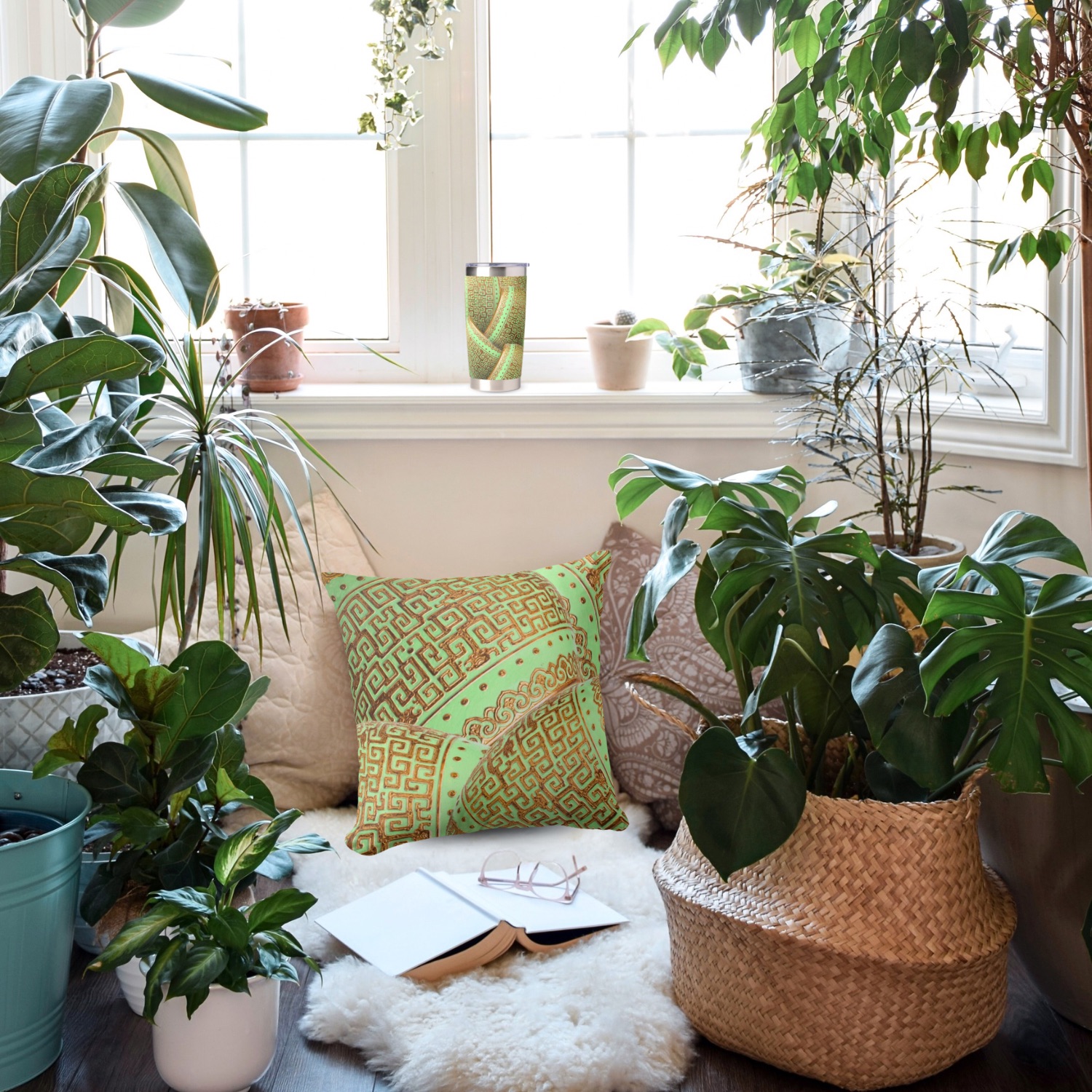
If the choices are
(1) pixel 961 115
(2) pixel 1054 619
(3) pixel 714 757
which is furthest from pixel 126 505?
(1) pixel 961 115

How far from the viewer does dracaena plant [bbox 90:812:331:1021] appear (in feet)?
4.31

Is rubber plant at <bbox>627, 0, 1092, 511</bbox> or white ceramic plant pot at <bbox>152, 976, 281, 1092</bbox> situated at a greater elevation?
rubber plant at <bbox>627, 0, 1092, 511</bbox>

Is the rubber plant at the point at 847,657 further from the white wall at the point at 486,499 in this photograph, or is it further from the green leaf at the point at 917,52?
the white wall at the point at 486,499

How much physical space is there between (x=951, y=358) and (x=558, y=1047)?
1244 mm

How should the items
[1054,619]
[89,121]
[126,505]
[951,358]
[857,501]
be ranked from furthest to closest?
[857,501] < [951,358] < [89,121] < [126,505] < [1054,619]

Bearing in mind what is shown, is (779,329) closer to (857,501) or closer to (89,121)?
(857,501)

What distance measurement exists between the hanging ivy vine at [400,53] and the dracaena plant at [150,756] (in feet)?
3.80

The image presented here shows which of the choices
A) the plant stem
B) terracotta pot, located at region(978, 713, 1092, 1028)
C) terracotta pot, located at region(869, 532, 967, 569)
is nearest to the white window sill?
terracotta pot, located at region(869, 532, 967, 569)

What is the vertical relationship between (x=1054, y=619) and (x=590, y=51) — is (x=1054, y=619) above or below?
below

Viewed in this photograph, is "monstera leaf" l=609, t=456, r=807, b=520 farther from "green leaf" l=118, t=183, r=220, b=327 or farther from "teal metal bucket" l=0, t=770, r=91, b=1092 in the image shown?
"teal metal bucket" l=0, t=770, r=91, b=1092

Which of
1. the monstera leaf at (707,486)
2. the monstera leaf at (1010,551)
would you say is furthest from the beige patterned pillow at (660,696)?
the monstera leaf at (1010,551)

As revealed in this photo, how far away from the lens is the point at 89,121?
59.2 inches

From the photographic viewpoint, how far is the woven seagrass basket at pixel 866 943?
4.38 ft

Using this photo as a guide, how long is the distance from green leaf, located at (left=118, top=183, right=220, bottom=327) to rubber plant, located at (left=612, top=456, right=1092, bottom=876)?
638 millimetres
